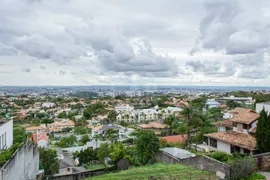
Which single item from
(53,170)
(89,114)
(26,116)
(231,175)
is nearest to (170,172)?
(231,175)

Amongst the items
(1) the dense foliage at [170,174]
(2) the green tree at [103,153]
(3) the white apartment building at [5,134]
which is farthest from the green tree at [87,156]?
(1) the dense foliage at [170,174]

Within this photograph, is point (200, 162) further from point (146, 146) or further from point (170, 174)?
point (146, 146)

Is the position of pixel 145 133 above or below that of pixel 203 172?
above

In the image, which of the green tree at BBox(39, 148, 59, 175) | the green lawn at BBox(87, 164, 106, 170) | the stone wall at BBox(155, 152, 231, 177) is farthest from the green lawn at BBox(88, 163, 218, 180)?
the green lawn at BBox(87, 164, 106, 170)

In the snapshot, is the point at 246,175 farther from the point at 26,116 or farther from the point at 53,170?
the point at 26,116

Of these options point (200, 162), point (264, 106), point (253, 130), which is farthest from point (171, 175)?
point (264, 106)

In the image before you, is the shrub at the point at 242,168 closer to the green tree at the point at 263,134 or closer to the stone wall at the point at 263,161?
the stone wall at the point at 263,161
